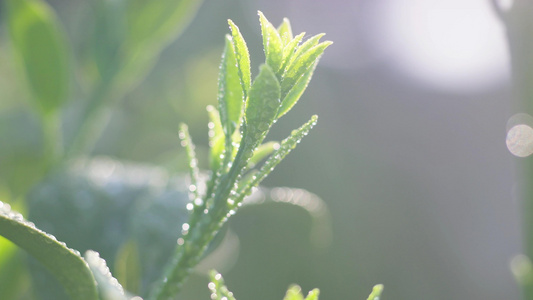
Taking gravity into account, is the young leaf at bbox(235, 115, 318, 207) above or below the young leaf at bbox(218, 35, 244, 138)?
below

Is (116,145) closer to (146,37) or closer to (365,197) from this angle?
(146,37)

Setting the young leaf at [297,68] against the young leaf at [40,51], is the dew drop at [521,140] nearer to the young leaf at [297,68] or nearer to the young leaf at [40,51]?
the young leaf at [297,68]

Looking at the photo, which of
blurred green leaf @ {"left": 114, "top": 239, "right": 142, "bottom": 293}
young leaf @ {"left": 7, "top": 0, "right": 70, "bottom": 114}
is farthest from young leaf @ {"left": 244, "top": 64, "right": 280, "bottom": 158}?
young leaf @ {"left": 7, "top": 0, "right": 70, "bottom": 114}

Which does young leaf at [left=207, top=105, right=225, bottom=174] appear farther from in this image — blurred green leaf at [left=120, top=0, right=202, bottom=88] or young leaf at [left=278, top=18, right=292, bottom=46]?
blurred green leaf at [left=120, top=0, right=202, bottom=88]

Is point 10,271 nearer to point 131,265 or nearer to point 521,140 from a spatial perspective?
point 131,265

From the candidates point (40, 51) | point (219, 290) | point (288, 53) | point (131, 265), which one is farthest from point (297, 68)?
point (40, 51)
